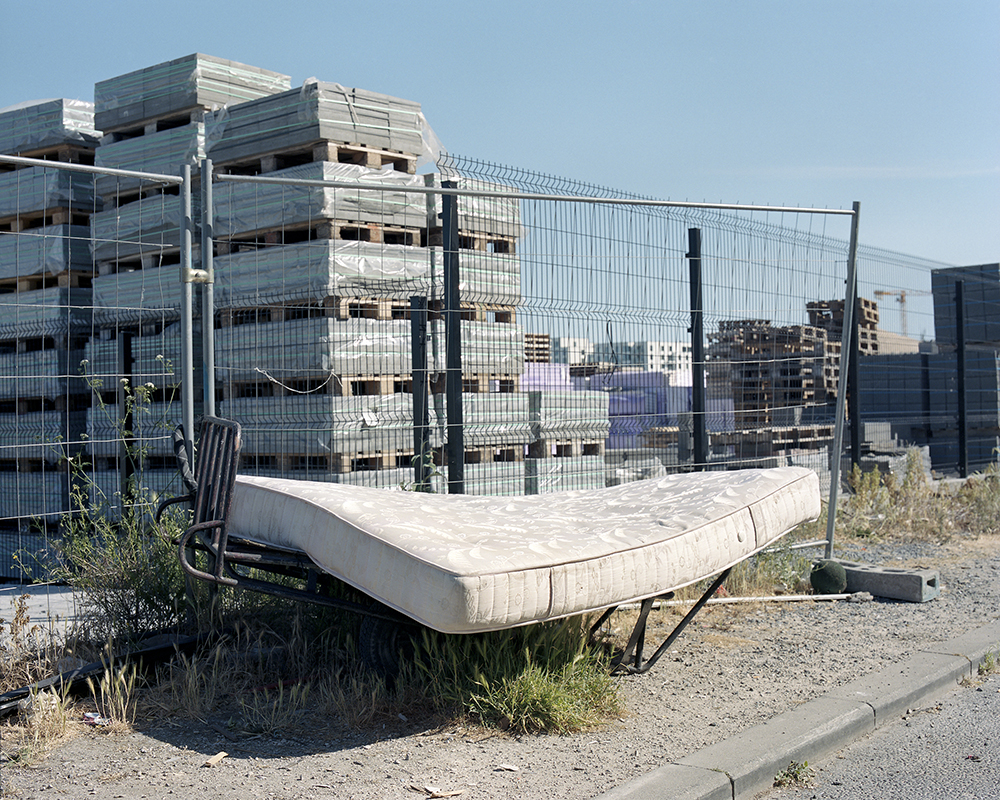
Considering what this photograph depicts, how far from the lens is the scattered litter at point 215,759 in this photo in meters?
3.68

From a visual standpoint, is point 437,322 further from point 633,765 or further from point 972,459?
point 972,459

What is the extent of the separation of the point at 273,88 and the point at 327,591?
21.4 ft

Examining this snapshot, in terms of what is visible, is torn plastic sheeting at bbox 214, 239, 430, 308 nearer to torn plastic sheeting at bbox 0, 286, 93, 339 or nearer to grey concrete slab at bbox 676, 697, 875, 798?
torn plastic sheeting at bbox 0, 286, 93, 339

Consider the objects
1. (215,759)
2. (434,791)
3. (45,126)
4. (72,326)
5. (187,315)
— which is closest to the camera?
(434,791)

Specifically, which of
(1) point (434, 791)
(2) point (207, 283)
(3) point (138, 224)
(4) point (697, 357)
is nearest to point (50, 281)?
(3) point (138, 224)

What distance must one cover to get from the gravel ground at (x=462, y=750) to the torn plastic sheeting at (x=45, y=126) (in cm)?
795

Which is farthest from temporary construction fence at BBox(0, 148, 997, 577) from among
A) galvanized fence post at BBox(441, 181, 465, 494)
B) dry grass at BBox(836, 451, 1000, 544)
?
dry grass at BBox(836, 451, 1000, 544)

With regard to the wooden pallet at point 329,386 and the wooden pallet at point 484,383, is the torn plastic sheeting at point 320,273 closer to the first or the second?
the wooden pallet at point 329,386

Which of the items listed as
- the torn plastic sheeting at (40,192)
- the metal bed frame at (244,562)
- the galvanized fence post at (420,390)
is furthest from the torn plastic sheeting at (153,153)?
the metal bed frame at (244,562)

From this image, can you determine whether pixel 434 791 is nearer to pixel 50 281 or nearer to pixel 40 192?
pixel 40 192

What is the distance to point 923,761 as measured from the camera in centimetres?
413

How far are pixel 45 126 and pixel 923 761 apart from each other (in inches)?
399

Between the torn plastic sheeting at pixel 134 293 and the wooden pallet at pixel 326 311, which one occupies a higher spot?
the torn plastic sheeting at pixel 134 293

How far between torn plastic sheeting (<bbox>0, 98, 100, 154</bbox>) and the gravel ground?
26.1ft
